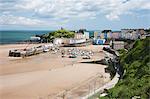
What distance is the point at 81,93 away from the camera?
760 inches

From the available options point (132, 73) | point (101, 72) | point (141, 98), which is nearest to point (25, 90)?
point (132, 73)

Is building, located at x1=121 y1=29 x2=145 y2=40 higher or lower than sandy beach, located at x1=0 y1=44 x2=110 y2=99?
higher

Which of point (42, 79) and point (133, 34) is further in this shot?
point (133, 34)

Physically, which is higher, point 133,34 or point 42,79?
point 133,34

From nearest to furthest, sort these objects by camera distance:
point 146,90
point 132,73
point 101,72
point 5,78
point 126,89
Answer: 1. point 146,90
2. point 126,89
3. point 132,73
4. point 5,78
5. point 101,72

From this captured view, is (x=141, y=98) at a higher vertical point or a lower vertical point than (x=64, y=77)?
higher

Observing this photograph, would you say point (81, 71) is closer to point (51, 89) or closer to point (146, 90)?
point (51, 89)

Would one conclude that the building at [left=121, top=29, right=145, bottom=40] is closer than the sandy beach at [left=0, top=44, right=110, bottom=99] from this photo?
No

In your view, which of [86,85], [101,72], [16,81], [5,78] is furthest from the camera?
[101,72]

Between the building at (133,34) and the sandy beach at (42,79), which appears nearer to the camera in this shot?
the sandy beach at (42,79)

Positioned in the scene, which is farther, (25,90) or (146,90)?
(25,90)

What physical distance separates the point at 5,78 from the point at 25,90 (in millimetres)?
5597

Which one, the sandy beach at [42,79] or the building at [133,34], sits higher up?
the building at [133,34]

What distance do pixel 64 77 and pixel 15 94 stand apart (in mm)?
6790
